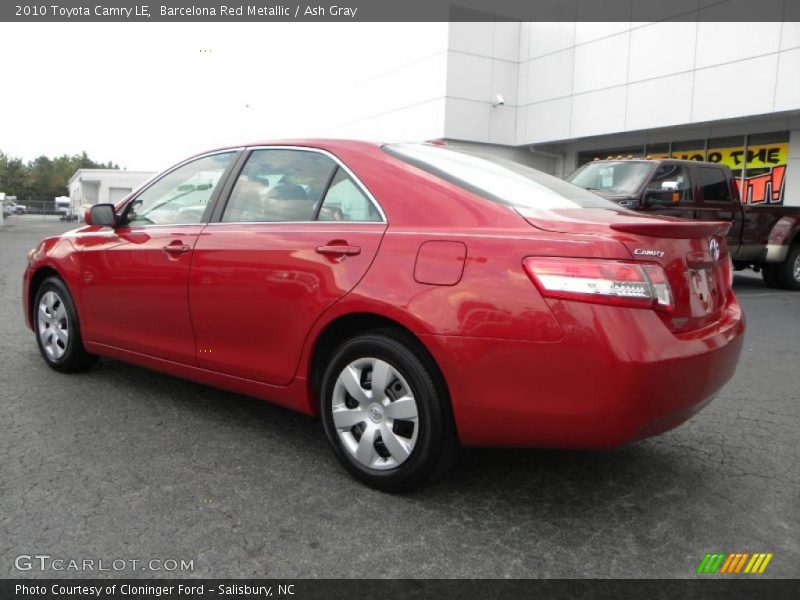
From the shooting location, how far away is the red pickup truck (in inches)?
349

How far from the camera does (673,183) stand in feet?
29.3

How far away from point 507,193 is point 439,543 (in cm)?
150

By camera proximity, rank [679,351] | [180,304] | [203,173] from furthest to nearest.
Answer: [203,173], [180,304], [679,351]

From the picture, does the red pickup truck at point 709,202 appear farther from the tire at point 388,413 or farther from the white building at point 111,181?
the white building at point 111,181

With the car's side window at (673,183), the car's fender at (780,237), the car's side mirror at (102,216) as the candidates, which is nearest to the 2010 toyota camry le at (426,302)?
the car's side mirror at (102,216)

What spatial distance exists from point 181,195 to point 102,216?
60cm

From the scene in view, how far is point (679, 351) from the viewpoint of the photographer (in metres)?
2.46

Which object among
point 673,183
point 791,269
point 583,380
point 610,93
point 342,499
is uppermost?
point 610,93

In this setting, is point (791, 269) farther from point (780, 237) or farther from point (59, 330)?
point (59, 330)

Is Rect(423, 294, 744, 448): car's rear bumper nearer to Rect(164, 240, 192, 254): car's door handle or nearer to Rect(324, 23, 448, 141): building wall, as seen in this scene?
Rect(164, 240, 192, 254): car's door handle

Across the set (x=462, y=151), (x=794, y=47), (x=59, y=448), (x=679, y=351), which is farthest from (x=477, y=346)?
(x=794, y=47)

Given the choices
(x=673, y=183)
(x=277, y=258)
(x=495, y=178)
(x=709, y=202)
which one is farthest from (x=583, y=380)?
(x=709, y=202)

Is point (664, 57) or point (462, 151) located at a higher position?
point (664, 57)

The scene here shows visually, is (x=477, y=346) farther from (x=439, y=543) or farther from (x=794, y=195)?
(x=794, y=195)
